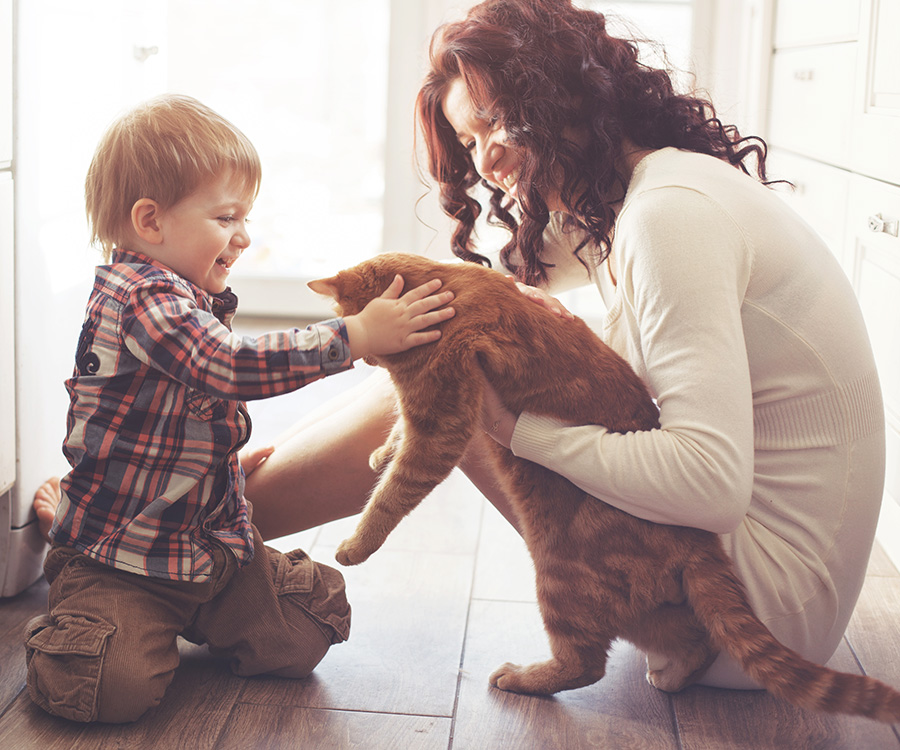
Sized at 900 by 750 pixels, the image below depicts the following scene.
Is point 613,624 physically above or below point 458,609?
above

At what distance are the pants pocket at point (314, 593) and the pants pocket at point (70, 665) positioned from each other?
0.25 meters

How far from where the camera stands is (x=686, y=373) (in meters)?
1.11

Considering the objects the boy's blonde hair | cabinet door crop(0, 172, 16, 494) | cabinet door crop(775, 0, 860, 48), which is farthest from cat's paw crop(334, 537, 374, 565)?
cabinet door crop(775, 0, 860, 48)

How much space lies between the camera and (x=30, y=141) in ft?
5.08

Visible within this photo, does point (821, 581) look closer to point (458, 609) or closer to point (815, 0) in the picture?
point (458, 609)

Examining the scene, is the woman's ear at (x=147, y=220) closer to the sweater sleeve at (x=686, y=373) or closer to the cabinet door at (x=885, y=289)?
the sweater sleeve at (x=686, y=373)

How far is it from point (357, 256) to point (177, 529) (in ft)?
7.87

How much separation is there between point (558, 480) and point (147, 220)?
63cm

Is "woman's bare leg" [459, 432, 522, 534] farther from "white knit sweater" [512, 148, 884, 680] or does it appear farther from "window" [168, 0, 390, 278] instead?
"window" [168, 0, 390, 278]

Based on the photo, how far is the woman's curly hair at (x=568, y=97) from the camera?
4.12 ft

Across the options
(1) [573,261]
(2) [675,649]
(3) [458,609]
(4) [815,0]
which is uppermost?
(4) [815,0]

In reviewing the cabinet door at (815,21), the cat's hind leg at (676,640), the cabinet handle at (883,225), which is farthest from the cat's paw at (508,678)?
the cabinet door at (815,21)


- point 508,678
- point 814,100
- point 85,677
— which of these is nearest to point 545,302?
point 508,678

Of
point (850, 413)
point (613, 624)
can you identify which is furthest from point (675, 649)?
point (850, 413)
